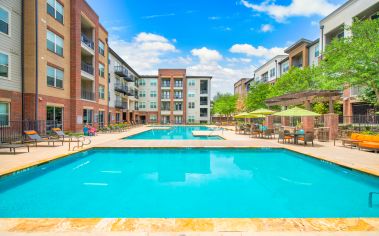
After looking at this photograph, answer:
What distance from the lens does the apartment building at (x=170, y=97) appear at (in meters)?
53.4

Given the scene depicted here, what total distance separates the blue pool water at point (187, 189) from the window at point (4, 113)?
24.1 feet

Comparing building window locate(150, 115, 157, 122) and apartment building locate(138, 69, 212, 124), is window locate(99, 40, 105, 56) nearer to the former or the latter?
apartment building locate(138, 69, 212, 124)

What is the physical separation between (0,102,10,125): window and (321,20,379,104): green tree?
899 inches

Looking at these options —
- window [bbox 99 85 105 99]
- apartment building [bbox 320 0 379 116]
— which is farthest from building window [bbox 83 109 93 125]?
apartment building [bbox 320 0 379 116]

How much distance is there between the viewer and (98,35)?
26.1 metres

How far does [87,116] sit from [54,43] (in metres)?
8.50

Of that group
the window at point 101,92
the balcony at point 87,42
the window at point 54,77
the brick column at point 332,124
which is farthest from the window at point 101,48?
the brick column at point 332,124

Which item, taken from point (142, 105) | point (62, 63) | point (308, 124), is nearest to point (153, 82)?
point (142, 105)

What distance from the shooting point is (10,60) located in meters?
14.2

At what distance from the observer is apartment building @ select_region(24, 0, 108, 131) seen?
1534 cm

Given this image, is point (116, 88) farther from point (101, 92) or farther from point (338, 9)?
point (338, 9)

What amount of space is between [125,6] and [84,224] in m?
20.7

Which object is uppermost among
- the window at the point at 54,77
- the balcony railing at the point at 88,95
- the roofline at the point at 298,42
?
the roofline at the point at 298,42

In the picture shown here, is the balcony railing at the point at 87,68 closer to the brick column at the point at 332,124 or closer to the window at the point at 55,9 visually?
the window at the point at 55,9
